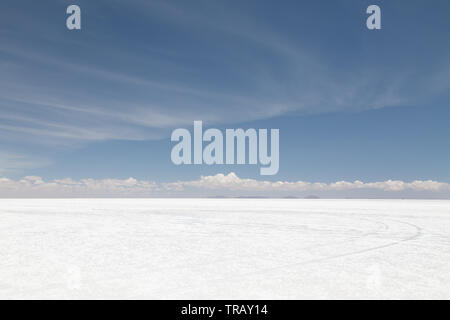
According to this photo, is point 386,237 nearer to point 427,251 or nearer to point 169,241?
point 427,251

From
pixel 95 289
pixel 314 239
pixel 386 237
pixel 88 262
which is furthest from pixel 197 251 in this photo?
pixel 386 237

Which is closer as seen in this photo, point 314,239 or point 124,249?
point 124,249

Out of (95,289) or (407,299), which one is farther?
A: (95,289)

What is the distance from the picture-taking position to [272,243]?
11289 millimetres

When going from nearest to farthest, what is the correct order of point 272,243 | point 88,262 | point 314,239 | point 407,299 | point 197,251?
point 407,299 < point 88,262 < point 197,251 < point 272,243 < point 314,239

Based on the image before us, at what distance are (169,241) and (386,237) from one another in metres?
8.14

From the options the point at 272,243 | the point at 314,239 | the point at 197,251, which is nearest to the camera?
the point at 197,251

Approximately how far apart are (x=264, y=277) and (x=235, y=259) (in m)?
1.81
